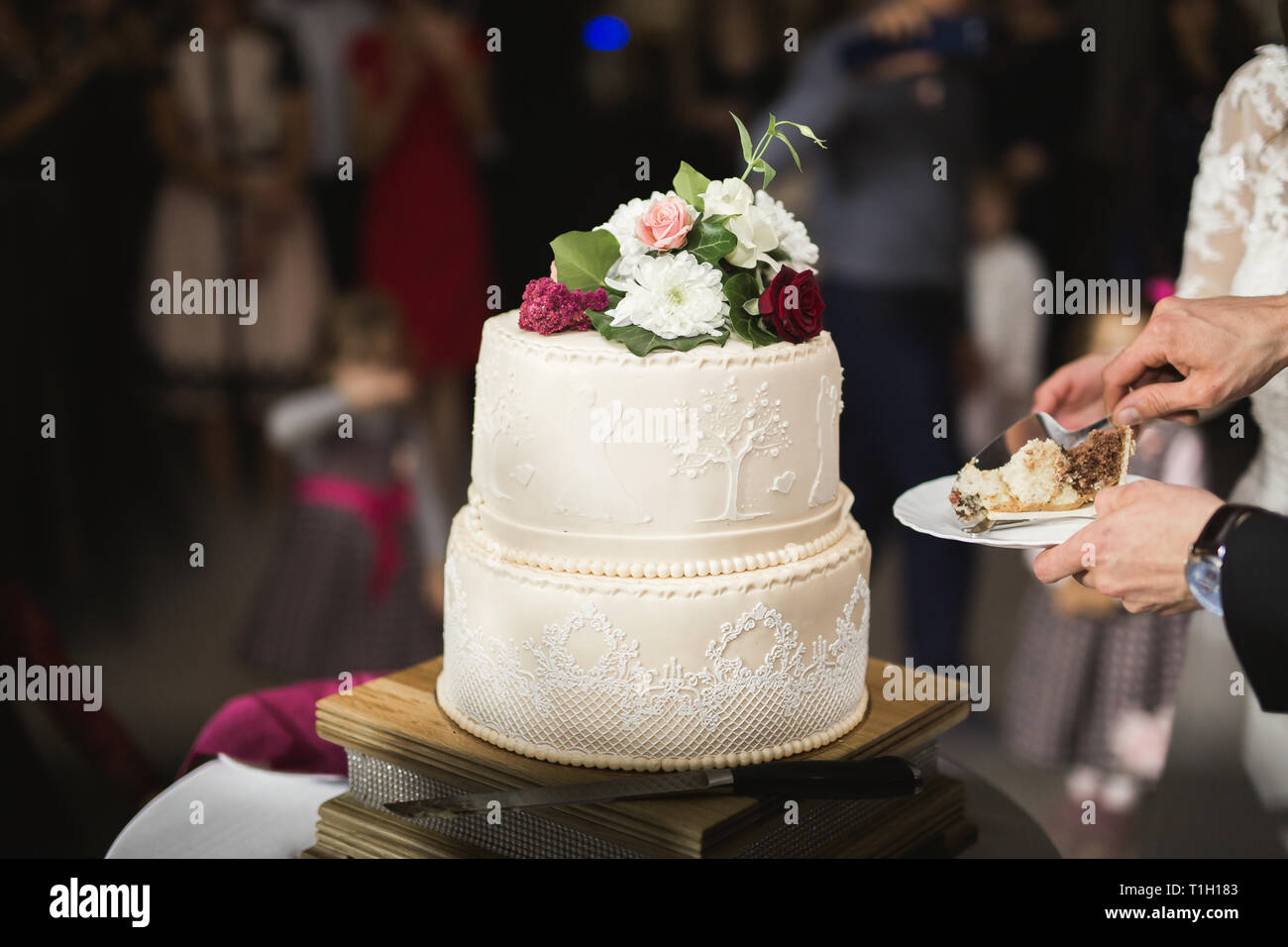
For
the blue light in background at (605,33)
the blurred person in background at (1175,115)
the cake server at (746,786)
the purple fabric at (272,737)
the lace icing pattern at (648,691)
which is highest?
the blue light in background at (605,33)

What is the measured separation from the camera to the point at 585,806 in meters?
1.76

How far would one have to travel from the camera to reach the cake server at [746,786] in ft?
5.77

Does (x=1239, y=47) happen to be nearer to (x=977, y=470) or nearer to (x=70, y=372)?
(x=977, y=470)

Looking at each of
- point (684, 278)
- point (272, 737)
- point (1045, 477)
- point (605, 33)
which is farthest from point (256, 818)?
point (605, 33)

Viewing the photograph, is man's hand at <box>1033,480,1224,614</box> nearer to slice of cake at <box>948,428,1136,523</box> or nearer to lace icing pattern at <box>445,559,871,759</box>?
slice of cake at <box>948,428,1136,523</box>

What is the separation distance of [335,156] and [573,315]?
11.5ft

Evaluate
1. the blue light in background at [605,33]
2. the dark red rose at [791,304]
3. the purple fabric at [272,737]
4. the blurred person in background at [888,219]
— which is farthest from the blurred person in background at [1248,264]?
the blue light in background at [605,33]

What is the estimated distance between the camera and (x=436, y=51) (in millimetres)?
4969

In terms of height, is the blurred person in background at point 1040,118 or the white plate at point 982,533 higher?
the blurred person in background at point 1040,118

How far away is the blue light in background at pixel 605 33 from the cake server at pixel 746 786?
151 inches

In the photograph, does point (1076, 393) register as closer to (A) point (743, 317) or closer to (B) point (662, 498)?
(A) point (743, 317)

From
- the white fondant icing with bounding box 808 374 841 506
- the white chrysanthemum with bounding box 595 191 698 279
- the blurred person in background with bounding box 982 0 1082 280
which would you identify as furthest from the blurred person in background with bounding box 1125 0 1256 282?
the white chrysanthemum with bounding box 595 191 698 279

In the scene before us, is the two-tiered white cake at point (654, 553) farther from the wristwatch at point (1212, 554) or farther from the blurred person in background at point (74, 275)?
the blurred person in background at point (74, 275)

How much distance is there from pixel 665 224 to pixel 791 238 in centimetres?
24
